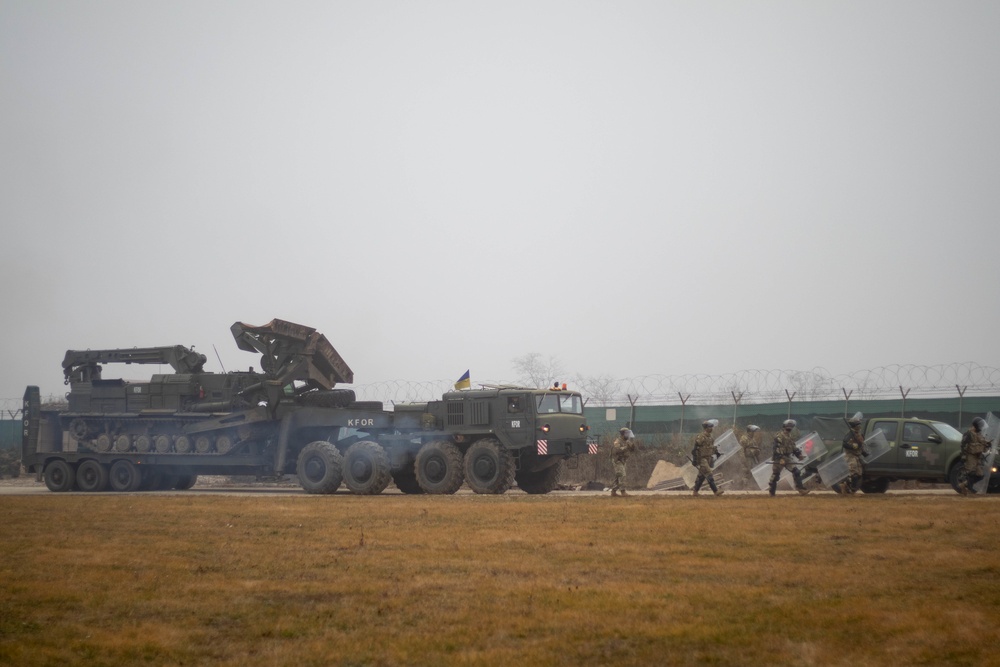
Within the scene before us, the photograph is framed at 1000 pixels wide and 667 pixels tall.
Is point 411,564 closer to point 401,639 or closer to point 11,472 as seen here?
point 401,639

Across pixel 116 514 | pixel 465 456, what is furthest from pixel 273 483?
pixel 116 514

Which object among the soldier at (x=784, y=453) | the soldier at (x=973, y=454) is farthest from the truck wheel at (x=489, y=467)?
the soldier at (x=973, y=454)

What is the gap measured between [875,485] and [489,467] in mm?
8798

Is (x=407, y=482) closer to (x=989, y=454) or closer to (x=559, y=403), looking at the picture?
(x=559, y=403)

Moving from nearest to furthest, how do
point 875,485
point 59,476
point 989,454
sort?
point 989,454
point 875,485
point 59,476

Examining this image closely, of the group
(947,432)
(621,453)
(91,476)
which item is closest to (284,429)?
(91,476)

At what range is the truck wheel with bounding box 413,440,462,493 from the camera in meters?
24.2

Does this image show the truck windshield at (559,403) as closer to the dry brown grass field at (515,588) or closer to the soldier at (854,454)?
the soldier at (854,454)

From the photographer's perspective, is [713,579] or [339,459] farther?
[339,459]

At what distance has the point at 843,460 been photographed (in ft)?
72.2

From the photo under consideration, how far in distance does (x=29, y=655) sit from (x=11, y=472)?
114 feet

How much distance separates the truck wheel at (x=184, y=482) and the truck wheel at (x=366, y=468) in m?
7.12

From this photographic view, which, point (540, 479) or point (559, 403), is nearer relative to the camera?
point (559, 403)

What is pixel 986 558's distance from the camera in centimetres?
1151
